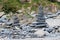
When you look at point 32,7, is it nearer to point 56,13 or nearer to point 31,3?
point 31,3

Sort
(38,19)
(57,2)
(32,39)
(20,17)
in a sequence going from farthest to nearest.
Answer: (57,2) → (20,17) → (38,19) → (32,39)

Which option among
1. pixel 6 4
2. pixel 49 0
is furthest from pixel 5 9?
pixel 49 0

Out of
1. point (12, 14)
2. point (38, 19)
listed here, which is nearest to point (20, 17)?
point (12, 14)

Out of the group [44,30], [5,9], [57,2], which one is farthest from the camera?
[57,2]

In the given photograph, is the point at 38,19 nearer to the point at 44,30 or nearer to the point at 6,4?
the point at 44,30

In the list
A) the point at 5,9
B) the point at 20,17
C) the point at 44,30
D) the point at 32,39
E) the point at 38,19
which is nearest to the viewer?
the point at 32,39

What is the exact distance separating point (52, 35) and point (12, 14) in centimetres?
195

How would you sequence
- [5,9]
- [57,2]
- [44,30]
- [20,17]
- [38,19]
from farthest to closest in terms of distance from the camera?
[57,2]
[5,9]
[20,17]
[38,19]
[44,30]

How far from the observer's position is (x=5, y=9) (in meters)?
7.77

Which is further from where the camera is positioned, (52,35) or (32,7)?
(32,7)

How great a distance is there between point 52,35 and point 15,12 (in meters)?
2.08

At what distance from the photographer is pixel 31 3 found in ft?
26.8

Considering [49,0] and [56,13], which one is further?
[49,0]

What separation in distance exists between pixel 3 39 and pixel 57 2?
3.12 m
